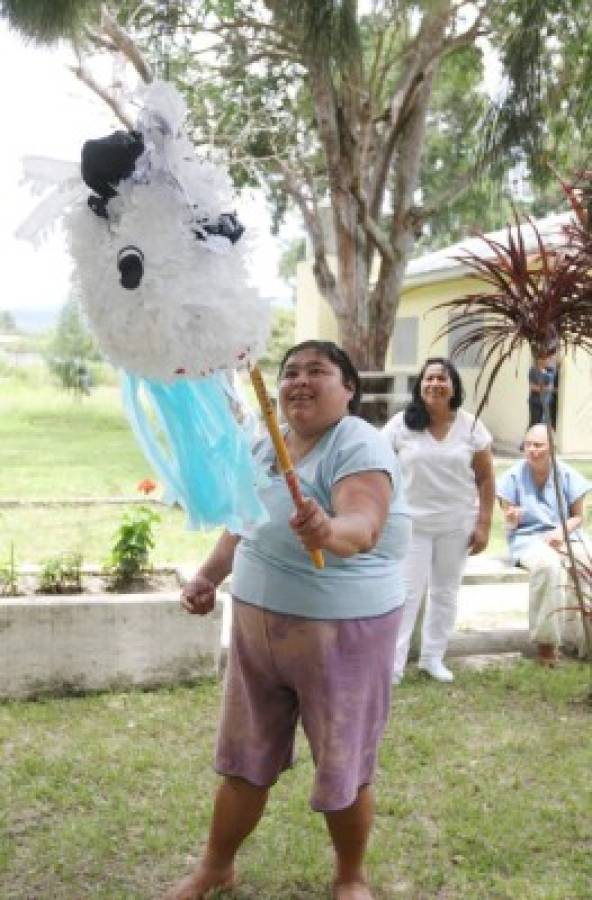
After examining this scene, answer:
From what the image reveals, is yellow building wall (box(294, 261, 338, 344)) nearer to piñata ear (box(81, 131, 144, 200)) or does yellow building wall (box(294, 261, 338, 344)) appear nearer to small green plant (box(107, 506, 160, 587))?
small green plant (box(107, 506, 160, 587))

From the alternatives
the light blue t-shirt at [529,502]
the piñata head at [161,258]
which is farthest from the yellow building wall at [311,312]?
the piñata head at [161,258]

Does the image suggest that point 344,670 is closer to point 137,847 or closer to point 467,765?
point 137,847

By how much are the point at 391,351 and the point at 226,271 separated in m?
17.0

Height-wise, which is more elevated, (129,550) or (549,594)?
(129,550)

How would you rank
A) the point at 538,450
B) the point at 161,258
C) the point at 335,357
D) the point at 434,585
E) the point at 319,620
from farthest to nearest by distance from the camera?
the point at 538,450 → the point at 434,585 → the point at 335,357 → the point at 319,620 → the point at 161,258

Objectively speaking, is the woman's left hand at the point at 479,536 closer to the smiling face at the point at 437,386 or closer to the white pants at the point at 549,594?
→ the white pants at the point at 549,594

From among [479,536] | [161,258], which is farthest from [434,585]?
[161,258]

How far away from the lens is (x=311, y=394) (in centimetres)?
250

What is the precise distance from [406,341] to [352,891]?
16.0 metres

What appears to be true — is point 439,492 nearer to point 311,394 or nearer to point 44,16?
point 311,394

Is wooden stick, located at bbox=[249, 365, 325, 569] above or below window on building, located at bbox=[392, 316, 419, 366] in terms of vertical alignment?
below

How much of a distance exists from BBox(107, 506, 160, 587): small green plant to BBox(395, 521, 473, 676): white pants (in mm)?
1250

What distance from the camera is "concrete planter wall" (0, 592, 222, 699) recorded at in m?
4.30

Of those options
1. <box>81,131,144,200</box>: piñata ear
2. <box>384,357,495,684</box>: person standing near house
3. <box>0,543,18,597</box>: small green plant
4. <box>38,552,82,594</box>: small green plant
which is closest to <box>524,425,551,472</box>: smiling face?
<box>384,357,495,684</box>: person standing near house
